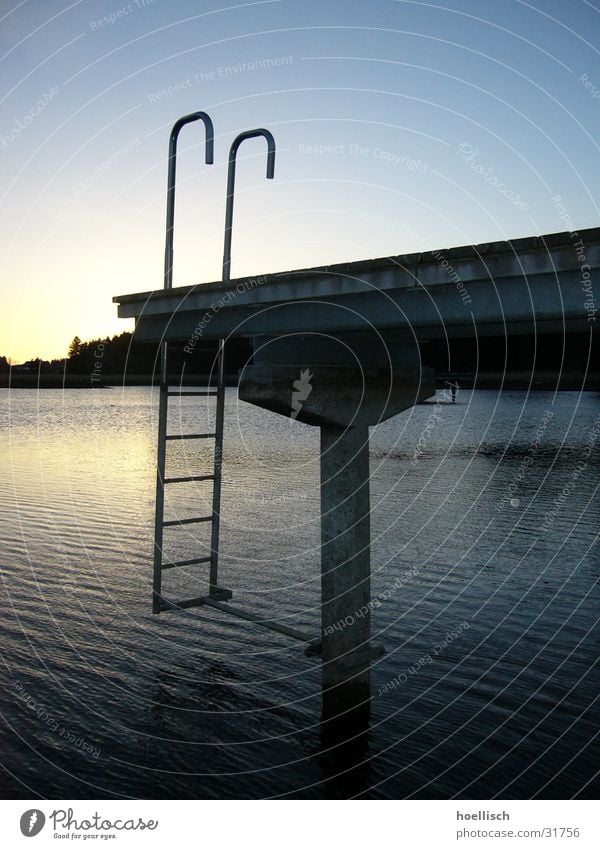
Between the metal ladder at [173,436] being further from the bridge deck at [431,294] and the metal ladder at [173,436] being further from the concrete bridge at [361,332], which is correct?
the concrete bridge at [361,332]

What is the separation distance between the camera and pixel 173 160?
810 inches

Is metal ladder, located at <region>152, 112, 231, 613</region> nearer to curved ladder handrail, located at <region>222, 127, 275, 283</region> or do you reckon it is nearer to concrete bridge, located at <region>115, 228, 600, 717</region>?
curved ladder handrail, located at <region>222, 127, 275, 283</region>

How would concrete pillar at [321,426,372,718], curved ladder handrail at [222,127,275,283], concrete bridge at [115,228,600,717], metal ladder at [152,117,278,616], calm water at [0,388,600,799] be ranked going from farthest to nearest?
metal ladder at [152,117,278,616] → curved ladder handrail at [222,127,275,283] → concrete pillar at [321,426,372,718] → calm water at [0,388,600,799] → concrete bridge at [115,228,600,717]

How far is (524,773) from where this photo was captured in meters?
14.5

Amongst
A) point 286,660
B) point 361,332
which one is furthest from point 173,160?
point 286,660

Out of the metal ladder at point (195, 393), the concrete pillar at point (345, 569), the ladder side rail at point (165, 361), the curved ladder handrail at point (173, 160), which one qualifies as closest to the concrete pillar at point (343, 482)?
the concrete pillar at point (345, 569)

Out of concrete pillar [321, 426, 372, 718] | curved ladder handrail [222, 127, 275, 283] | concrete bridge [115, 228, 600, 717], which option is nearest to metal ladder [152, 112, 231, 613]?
curved ladder handrail [222, 127, 275, 283]

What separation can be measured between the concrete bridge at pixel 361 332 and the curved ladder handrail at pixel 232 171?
3.14 feet

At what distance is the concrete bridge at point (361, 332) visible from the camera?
45.5 ft

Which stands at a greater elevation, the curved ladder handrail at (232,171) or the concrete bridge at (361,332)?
the curved ladder handrail at (232,171)

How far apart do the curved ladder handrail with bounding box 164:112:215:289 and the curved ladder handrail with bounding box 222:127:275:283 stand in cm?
120

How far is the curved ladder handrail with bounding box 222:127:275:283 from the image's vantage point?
1878cm

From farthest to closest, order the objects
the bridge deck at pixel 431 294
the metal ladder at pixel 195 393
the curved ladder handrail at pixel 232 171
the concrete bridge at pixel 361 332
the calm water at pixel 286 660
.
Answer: the metal ladder at pixel 195 393, the curved ladder handrail at pixel 232 171, the calm water at pixel 286 660, the concrete bridge at pixel 361 332, the bridge deck at pixel 431 294

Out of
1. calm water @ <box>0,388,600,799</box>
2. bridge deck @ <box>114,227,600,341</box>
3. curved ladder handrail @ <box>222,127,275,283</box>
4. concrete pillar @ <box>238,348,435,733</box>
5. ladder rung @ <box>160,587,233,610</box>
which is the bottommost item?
calm water @ <box>0,388,600,799</box>
